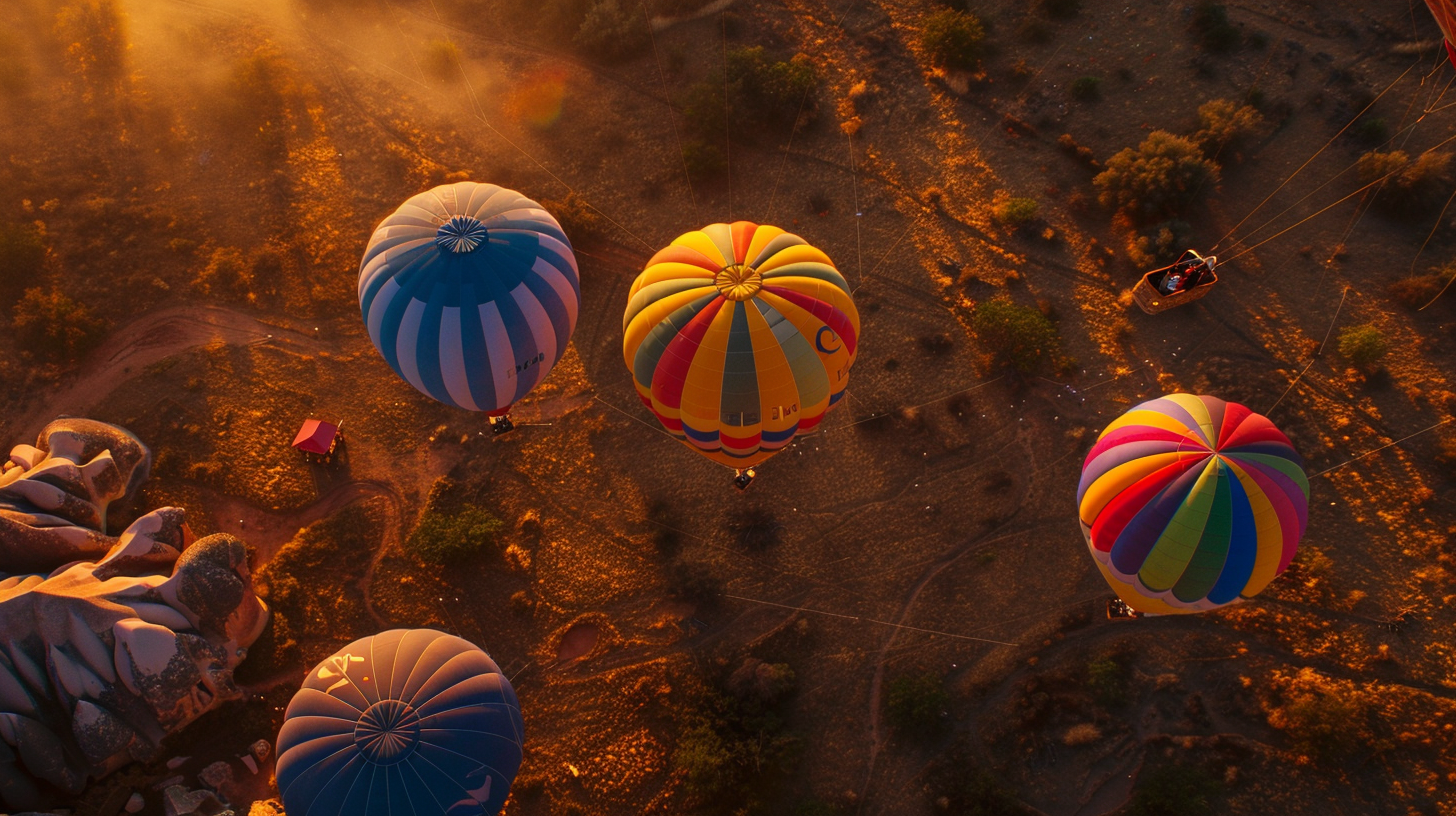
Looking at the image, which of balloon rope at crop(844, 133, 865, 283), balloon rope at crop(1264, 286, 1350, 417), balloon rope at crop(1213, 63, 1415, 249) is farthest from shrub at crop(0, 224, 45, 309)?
balloon rope at crop(1264, 286, 1350, 417)

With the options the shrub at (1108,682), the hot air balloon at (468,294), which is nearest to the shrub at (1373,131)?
the shrub at (1108,682)

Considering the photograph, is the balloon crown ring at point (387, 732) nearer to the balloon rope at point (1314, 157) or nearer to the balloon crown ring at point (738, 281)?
the balloon crown ring at point (738, 281)

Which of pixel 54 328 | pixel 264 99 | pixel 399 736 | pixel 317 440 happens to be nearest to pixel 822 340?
pixel 399 736

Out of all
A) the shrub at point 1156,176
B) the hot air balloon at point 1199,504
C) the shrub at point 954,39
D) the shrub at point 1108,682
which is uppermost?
the shrub at point 954,39

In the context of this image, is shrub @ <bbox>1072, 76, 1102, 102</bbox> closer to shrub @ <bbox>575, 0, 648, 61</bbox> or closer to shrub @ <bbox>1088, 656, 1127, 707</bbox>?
shrub @ <bbox>575, 0, 648, 61</bbox>

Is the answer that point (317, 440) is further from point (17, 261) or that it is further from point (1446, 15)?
point (1446, 15)

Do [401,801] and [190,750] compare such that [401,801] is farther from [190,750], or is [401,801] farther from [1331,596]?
[1331,596]
